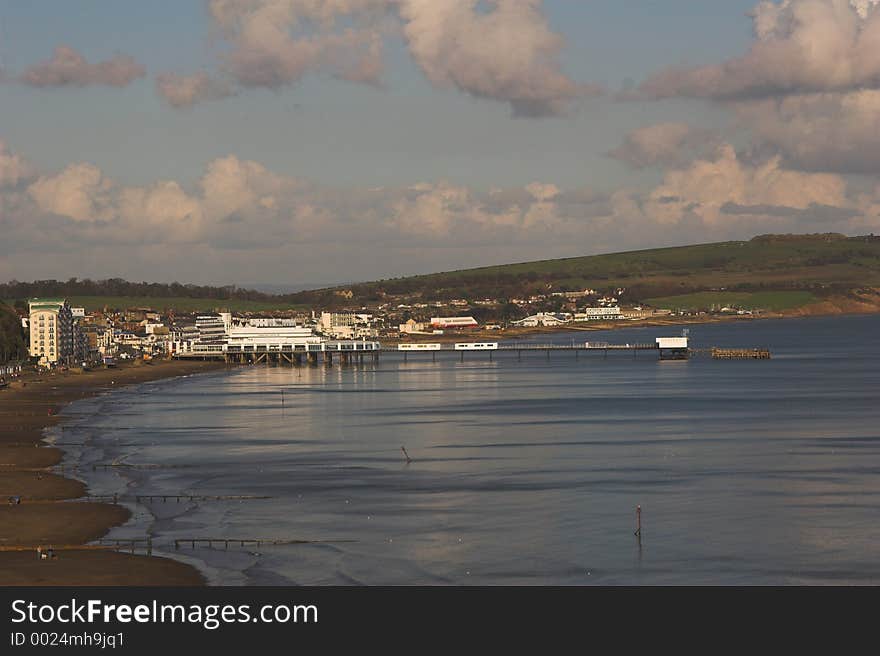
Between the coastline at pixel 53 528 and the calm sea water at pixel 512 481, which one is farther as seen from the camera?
the calm sea water at pixel 512 481

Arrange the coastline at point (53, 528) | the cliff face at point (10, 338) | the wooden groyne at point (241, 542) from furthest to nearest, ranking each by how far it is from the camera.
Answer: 1. the cliff face at point (10, 338)
2. the wooden groyne at point (241, 542)
3. the coastline at point (53, 528)

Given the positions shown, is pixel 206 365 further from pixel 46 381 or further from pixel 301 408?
pixel 301 408

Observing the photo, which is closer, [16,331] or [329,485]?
[329,485]

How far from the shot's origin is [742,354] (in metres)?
188

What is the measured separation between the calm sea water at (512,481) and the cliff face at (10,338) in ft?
189

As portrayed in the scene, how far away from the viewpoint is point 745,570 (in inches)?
1676

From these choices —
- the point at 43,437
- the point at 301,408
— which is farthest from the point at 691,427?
the point at 43,437

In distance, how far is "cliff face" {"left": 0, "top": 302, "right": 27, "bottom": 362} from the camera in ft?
570

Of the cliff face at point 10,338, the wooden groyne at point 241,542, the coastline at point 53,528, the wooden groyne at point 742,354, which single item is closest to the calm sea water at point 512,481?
the wooden groyne at point 241,542

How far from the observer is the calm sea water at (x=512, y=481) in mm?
43562

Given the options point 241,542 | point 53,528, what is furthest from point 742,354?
point 53,528

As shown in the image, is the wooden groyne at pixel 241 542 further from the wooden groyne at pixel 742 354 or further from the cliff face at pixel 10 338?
the wooden groyne at pixel 742 354
